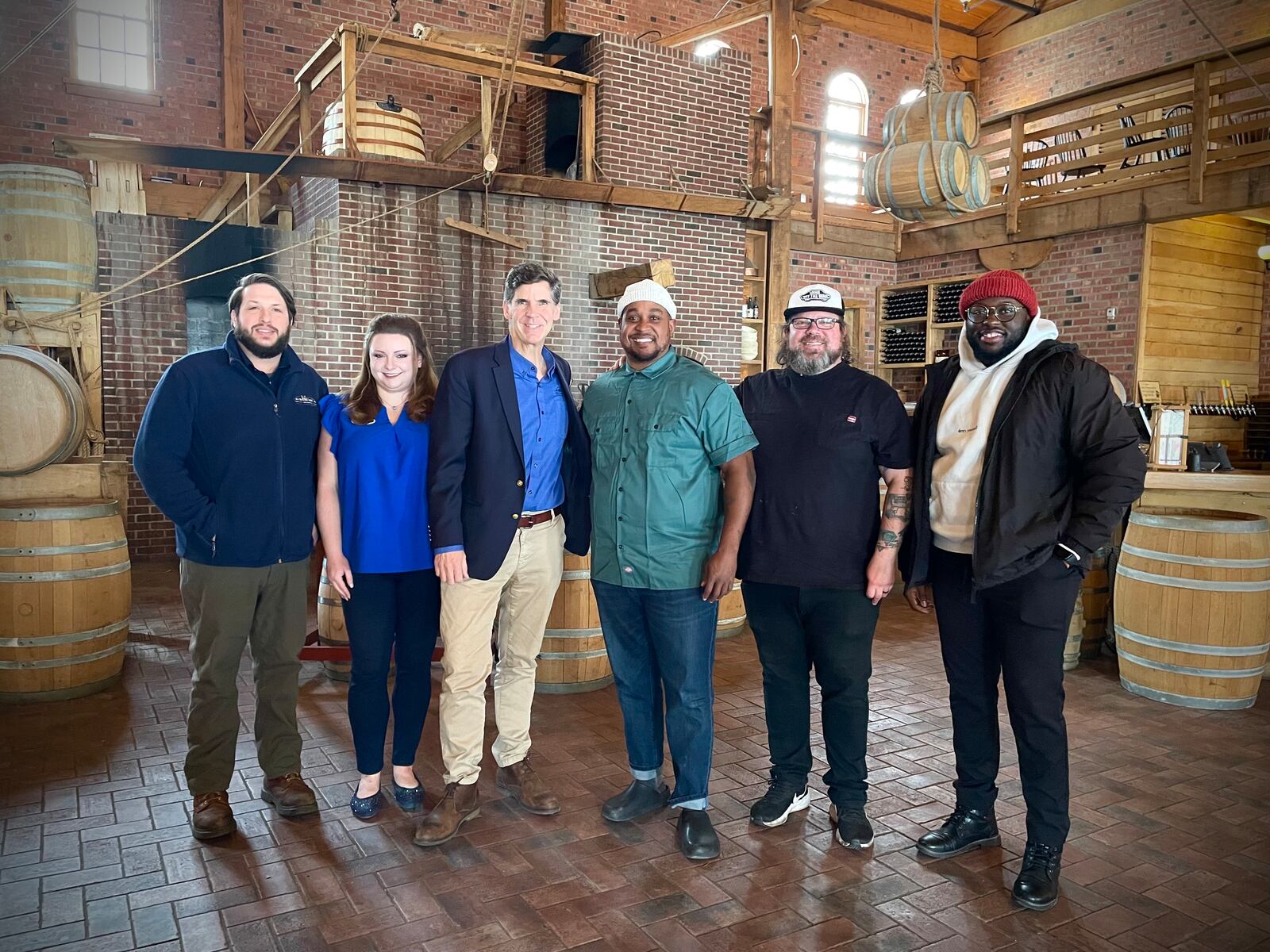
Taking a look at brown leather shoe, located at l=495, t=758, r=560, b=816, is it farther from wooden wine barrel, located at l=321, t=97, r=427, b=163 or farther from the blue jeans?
wooden wine barrel, located at l=321, t=97, r=427, b=163

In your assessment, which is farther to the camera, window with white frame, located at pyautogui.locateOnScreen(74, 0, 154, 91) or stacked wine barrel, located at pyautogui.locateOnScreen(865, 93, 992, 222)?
window with white frame, located at pyautogui.locateOnScreen(74, 0, 154, 91)

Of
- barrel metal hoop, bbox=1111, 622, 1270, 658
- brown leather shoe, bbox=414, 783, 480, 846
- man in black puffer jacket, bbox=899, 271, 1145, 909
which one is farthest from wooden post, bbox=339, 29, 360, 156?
barrel metal hoop, bbox=1111, 622, 1270, 658

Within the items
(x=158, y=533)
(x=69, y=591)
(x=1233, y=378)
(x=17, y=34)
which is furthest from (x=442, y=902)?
(x=1233, y=378)

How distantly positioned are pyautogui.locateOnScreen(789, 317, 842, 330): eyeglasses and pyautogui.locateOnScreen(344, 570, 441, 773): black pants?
1432mm

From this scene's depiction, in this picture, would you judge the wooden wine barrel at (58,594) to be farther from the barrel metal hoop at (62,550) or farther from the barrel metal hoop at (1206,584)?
the barrel metal hoop at (1206,584)

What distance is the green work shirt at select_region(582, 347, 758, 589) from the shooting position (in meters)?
2.88

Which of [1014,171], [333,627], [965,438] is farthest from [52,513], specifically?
[1014,171]

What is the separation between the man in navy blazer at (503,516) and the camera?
2.90m

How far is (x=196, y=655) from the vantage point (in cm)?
299

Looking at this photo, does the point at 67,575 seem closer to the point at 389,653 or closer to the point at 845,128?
the point at 389,653

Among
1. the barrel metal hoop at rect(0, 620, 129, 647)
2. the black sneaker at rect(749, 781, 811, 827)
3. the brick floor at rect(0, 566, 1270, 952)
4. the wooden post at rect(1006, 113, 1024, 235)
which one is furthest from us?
the wooden post at rect(1006, 113, 1024, 235)

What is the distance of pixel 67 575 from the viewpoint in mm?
4141

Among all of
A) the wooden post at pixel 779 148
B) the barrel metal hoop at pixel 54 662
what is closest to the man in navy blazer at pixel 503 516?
the barrel metal hoop at pixel 54 662

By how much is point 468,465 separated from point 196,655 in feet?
3.56
